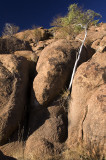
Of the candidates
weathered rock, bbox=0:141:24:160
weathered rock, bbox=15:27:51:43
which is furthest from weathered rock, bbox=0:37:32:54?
weathered rock, bbox=15:27:51:43

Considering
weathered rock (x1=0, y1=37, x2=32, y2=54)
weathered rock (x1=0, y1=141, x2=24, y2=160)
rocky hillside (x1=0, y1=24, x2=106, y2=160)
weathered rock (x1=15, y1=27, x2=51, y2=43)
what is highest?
weathered rock (x1=15, y1=27, x2=51, y2=43)

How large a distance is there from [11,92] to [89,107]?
283 cm

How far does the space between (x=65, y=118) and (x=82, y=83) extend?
145 centimetres

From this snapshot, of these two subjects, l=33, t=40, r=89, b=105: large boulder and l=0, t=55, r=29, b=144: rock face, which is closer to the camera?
l=0, t=55, r=29, b=144: rock face

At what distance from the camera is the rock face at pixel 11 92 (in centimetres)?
470

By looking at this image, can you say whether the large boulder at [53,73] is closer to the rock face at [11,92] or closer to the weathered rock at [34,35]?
the rock face at [11,92]

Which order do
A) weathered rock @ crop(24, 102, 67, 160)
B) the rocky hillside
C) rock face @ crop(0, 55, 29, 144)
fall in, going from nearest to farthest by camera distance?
1. the rocky hillside
2. weathered rock @ crop(24, 102, 67, 160)
3. rock face @ crop(0, 55, 29, 144)

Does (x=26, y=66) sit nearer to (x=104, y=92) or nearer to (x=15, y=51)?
(x=15, y=51)

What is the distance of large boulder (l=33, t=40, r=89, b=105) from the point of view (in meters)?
5.51

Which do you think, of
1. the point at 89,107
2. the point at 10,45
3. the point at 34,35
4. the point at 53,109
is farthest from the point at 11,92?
the point at 34,35

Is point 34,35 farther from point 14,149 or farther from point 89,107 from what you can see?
point 14,149

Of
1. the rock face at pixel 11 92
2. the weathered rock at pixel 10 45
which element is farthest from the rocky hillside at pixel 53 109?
the weathered rock at pixel 10 45

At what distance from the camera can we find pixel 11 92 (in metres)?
5.23

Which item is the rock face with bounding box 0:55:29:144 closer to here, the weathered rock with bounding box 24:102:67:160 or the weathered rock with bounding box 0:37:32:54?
the weathered rock with bounding box 24:102:67:160
